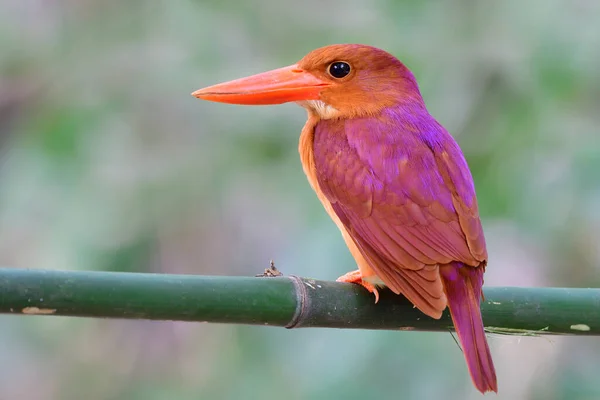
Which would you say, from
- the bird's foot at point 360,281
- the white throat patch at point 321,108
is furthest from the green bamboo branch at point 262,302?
the white throat patch at point 321,108

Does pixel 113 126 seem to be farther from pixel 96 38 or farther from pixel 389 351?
pixel 389 351

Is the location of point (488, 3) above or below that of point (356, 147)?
above

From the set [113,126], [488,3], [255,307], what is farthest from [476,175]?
[255,307]

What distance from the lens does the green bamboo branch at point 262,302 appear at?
4.57ft

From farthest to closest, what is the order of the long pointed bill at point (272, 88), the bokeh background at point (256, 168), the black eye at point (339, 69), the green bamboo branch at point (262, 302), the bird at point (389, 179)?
the bokeh background at point (256, 168), the black eye at point (339, 69), the long pointed bill at point (272, 88), the bird at point (389, 179), the green bamboo branch at point (262, 302)

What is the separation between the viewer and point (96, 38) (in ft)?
9.66

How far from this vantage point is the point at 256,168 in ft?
9.23

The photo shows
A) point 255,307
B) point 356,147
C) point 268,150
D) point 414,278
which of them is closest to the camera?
point 255,307

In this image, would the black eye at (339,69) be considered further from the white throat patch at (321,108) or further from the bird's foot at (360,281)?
the bird's foot at (360,281)

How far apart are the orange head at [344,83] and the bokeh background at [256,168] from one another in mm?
325

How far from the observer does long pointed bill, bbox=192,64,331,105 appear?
2369 mm

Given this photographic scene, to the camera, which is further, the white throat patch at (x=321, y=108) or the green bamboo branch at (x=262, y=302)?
the white throat patch at (x=321, y=108)

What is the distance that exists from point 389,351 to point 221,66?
3.00ft

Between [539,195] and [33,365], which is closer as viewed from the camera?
[539,195]
